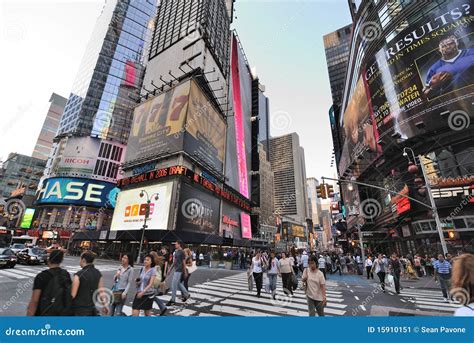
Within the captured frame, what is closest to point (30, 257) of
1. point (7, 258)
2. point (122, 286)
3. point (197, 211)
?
point (7, 258)

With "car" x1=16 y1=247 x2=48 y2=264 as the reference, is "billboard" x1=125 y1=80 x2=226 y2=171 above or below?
above

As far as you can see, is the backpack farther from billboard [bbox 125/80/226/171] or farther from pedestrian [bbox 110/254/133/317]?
billboard [bbox 125/80/226/171]

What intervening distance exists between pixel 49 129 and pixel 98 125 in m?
79.8

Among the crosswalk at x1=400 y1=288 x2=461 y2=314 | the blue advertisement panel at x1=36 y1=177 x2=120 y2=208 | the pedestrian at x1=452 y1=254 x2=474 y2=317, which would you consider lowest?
the crosswalk at x1=400 y1=288 x2=461 y2=314

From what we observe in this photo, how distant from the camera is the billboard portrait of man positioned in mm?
22875

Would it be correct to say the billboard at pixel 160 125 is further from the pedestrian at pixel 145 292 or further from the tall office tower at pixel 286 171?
the tall office tower at pixel 286 171

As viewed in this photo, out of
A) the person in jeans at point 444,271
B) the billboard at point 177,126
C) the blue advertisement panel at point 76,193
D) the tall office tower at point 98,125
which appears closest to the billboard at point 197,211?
the billboard at point 177,126

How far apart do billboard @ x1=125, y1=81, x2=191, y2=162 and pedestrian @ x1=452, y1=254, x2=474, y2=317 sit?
112 ft

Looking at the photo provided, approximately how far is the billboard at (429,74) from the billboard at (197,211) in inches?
1084

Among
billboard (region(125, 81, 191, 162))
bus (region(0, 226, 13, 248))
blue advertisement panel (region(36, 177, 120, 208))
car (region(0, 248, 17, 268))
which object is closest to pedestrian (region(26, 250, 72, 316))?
car (region(0, 248, 17, 268))

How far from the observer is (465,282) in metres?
2.70

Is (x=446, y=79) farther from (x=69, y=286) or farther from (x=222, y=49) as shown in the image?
(x=222, y=49)

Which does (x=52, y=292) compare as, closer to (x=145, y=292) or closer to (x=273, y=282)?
(x=145, y=292)

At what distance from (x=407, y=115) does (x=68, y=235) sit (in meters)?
65.5
